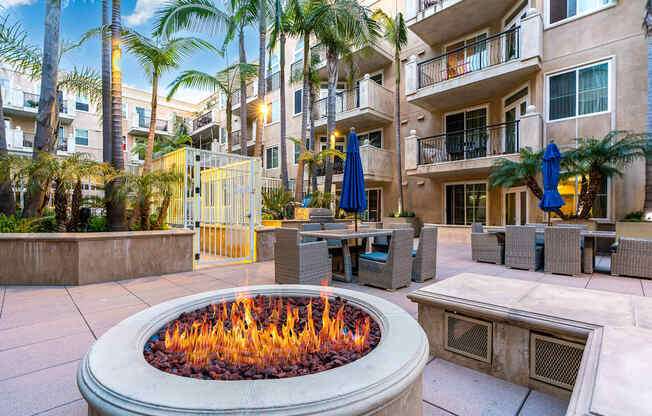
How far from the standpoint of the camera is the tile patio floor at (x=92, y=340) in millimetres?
1969

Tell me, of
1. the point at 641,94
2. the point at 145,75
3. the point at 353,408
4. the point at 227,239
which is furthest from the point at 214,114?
the point at 353,408

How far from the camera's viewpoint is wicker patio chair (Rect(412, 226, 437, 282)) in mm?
5238

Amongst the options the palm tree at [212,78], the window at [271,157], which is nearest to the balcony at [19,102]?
the window at [271,157]

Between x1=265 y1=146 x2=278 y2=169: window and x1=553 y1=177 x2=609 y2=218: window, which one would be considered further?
x1=265 y1=146 x2=278 y2=169: window

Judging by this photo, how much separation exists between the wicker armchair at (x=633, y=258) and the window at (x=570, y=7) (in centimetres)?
790

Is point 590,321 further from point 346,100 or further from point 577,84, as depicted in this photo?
point 346,100

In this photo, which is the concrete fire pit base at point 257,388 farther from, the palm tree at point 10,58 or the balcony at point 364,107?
the balcony at point 364,107

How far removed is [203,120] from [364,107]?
1853 cm

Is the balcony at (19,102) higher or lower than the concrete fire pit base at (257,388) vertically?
higher

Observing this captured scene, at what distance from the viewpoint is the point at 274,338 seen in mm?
1759

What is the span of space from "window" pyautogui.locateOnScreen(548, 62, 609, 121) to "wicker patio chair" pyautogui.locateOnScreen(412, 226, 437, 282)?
7888mm

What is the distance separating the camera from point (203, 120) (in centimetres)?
2628

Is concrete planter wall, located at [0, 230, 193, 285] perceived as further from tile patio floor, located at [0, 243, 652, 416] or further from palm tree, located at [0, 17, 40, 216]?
palm tree, located at [0, 17, 40, 216]

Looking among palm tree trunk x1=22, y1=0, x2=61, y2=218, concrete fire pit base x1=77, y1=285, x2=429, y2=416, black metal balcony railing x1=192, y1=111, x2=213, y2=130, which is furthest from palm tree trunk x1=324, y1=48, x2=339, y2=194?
black metal balcony railing x1=192, y1=111, x2=213, y2=130
